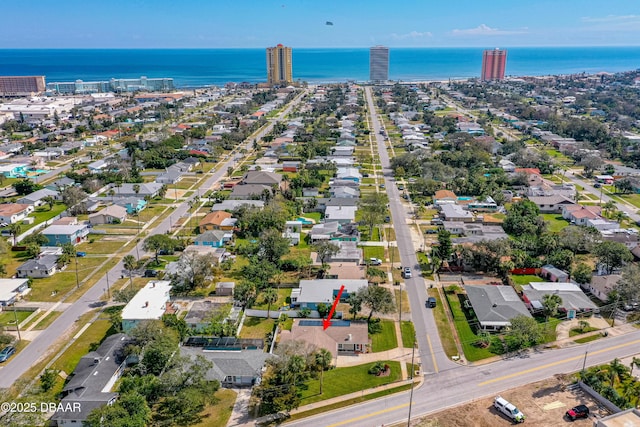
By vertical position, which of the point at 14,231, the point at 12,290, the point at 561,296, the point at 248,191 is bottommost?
the point at 12,290

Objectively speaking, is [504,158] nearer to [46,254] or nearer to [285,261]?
[285,261]

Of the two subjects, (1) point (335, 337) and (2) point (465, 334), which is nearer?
(1) point (335, 337)

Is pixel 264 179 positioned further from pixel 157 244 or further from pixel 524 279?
pixel 524 279

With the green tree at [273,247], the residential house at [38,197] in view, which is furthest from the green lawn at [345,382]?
the residential house at [38,197]

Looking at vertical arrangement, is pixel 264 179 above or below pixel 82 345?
above

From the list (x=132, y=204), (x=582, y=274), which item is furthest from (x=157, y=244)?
(x=582, y=274)

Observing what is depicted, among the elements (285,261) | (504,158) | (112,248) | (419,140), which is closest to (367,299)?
(285,261)

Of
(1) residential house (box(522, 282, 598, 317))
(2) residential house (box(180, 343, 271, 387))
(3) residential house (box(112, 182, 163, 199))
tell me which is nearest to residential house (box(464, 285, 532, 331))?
(1) residential house (box(522, 282, 598, 317))
